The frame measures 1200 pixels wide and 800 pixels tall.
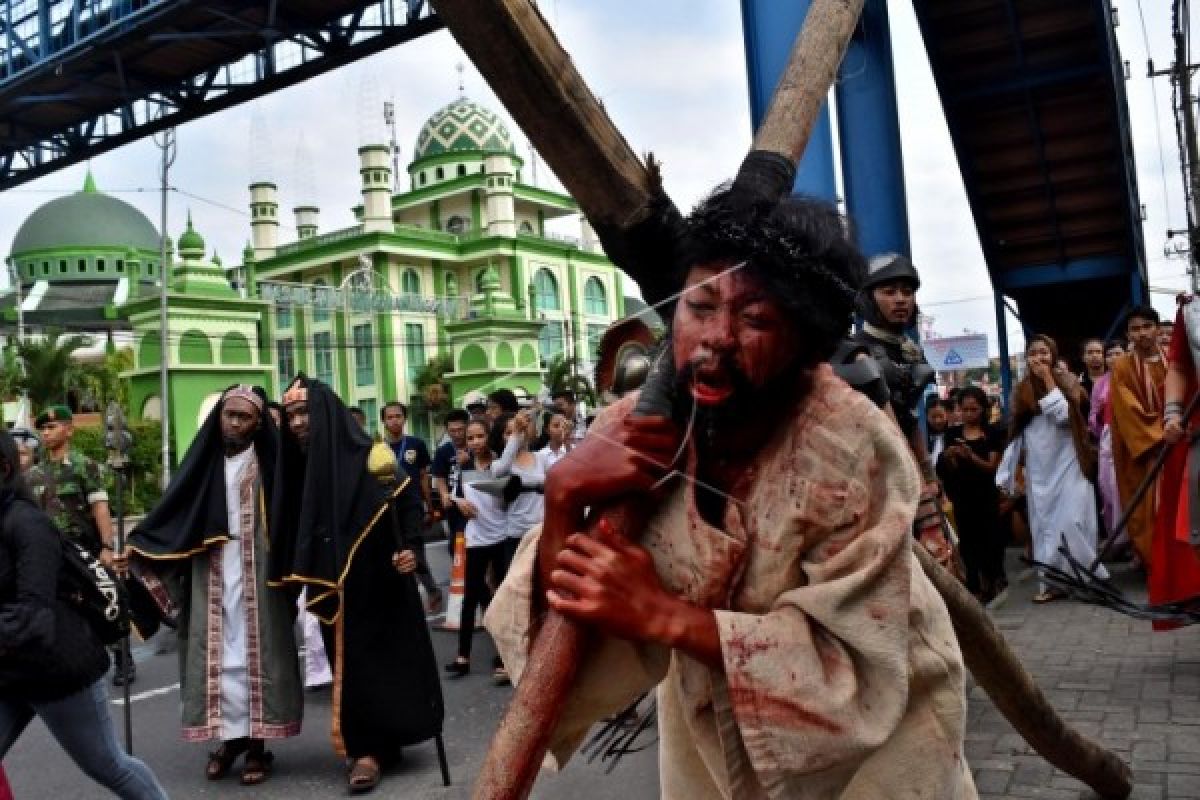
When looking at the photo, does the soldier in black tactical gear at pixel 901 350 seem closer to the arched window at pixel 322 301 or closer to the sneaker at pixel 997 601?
the sneaker at pixel 997 601

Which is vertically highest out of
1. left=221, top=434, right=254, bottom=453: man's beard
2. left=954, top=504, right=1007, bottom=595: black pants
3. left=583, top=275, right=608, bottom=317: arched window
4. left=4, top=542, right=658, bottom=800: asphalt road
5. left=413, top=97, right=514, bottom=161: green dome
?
left=413, top=97, right=514, bottom=161: green dome

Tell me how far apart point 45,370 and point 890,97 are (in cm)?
2635

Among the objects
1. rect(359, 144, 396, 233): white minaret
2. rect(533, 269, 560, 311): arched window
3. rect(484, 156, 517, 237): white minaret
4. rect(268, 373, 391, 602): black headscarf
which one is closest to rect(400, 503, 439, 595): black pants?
rect(268, 373, 391, 602): black headscarf

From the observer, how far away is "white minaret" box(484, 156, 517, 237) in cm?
5162

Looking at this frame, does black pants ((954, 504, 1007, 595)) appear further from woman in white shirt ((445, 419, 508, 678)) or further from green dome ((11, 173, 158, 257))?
green dome ((11, 173, 158, 257))

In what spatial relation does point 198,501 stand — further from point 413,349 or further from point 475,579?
point 413,349

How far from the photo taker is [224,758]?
4.93 m

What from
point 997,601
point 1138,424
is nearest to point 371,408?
point 997,601

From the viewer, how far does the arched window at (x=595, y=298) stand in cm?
5581

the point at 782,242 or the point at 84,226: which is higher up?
the point at 84,226

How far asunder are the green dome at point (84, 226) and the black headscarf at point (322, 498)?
5850cm

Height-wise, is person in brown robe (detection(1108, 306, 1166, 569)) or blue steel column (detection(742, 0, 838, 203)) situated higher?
blue steel column (detection(742, 0, 838, 203))

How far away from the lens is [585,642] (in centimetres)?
160

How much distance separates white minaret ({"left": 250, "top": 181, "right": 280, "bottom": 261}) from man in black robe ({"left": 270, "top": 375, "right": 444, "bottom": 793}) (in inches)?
1937
